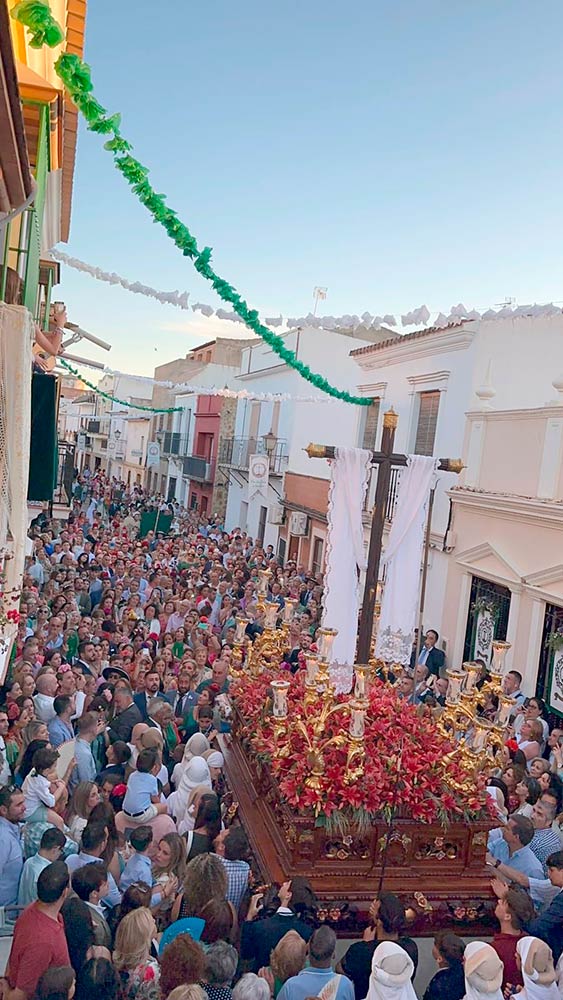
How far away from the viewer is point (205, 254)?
22.5 ft

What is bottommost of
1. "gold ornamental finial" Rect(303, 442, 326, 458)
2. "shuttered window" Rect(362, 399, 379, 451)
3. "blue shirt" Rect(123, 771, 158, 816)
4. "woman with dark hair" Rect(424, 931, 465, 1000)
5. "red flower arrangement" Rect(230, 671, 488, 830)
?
"woman with dark hair" Rect(424, 931, 465, 1000)

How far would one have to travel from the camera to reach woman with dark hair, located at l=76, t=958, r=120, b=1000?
3.58m

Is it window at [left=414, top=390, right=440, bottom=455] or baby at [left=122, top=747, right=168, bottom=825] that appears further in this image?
window at [left=414, top=390, right=440, bottom=455]

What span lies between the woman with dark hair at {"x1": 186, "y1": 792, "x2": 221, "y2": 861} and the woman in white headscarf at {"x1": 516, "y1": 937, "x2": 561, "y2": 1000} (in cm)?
207

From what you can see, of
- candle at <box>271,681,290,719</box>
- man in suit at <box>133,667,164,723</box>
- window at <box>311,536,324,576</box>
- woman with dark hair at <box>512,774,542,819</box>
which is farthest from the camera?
window at <box>311,536,324,576</box>

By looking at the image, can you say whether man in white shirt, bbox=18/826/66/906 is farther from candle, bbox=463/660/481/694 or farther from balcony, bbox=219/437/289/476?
balcony, bbox=219/437/289/476

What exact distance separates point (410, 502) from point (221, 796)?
9.62 feet

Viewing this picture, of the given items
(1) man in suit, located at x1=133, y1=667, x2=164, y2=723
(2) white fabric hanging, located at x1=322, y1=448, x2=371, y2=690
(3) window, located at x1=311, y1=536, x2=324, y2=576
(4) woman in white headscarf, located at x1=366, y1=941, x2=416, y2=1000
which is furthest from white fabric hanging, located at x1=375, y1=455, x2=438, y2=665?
(3) window, located at x1=311, y1=536, x2=324, y2=576

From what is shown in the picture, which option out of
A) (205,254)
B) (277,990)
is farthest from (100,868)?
(205,254)

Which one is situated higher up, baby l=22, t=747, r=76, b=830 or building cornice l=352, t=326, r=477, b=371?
building cornice l=352, t=326, r=477, b=371

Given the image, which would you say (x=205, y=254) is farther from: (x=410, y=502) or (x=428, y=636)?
(x=428, y=636)

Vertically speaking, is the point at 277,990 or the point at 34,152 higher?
the point at 34,152

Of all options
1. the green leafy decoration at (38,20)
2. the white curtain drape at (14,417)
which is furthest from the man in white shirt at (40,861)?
the green leafy decoration at (38,20)

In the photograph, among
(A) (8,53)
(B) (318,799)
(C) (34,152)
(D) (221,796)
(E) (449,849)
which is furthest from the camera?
(D) (221,796)
